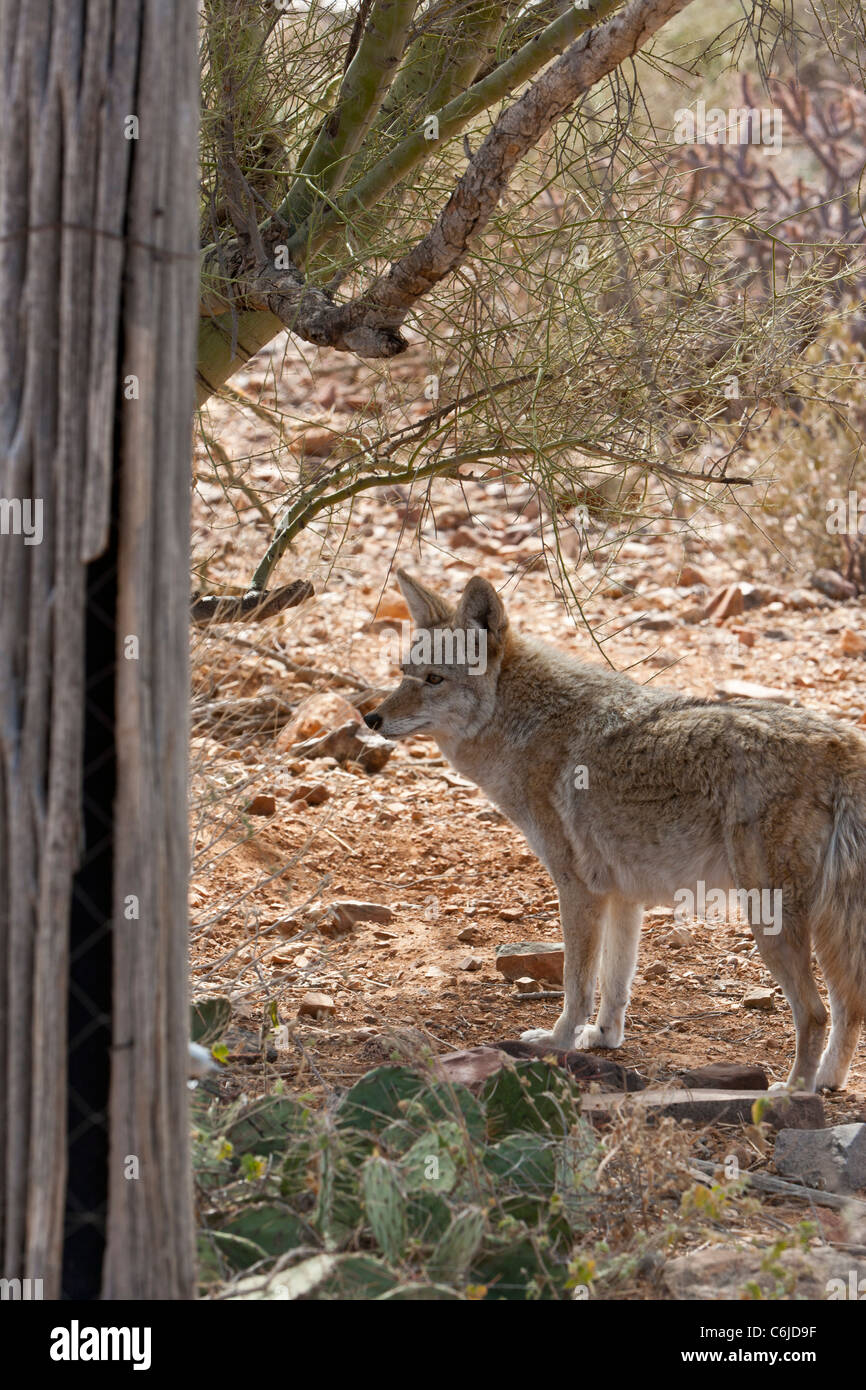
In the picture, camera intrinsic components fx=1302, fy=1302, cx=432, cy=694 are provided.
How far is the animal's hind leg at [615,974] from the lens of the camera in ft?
20.2

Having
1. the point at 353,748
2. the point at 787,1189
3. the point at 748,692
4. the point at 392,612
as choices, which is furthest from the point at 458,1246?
the point at 392,612

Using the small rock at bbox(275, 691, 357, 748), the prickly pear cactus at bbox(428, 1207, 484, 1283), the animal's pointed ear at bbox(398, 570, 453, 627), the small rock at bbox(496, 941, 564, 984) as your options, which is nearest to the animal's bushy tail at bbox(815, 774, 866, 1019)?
the small rock at bbox(496, 941, 564, 984)

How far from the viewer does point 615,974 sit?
6.27 m

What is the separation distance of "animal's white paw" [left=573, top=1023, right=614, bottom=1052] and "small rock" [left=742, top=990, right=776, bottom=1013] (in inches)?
34.2

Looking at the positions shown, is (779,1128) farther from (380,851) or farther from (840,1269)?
(380,851)

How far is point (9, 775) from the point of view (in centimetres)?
255

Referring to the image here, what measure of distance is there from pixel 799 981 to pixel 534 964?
1780mm

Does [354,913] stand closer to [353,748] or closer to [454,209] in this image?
[353,748]

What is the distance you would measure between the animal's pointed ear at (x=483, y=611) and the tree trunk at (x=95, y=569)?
12.9 ft

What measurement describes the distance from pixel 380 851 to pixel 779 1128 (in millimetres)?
3794

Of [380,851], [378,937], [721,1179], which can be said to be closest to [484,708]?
[378,937]

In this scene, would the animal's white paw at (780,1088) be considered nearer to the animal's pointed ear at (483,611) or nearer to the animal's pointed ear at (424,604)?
the animal's pointed ear at (483,611)

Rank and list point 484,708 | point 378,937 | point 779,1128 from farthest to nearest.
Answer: point 378,937 < point 484,708 < point 779,1128

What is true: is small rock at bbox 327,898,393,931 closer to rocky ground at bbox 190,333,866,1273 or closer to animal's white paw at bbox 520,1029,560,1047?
rocky ground at bbox 190,333,866,1273
